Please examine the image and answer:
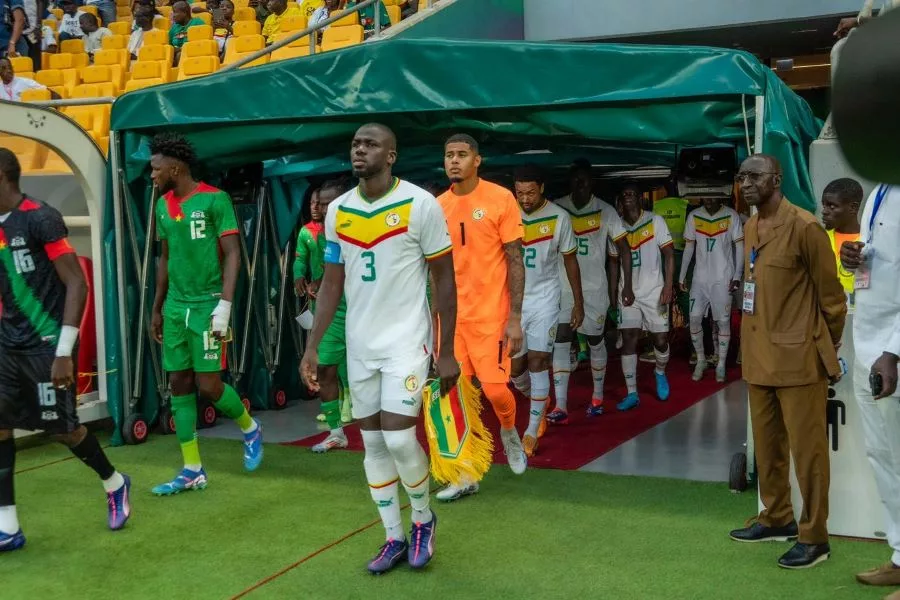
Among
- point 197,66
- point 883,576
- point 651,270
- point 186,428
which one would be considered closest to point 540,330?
point 186,428

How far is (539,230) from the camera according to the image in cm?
730

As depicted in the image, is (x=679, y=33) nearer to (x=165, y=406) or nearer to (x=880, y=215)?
(x=165, y=406)

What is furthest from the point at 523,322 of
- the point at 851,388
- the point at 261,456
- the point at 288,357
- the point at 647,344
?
the point at 647,344

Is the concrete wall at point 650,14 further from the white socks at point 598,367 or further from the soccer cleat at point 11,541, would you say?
the soccer cleat at point 11,541

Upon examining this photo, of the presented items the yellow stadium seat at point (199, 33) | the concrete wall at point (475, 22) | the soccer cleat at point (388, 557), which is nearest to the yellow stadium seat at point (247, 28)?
the yellow stadium seat at point (199, 33)

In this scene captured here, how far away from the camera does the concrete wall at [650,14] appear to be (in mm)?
12617

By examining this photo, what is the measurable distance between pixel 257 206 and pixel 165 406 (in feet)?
6.60

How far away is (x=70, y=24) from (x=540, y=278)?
12.4 metres

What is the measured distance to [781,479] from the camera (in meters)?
4.82

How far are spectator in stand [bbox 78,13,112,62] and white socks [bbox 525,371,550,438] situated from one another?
1181 centimetres

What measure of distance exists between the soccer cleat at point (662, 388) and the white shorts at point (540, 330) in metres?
2.82

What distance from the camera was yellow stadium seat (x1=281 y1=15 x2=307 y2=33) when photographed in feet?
45.0

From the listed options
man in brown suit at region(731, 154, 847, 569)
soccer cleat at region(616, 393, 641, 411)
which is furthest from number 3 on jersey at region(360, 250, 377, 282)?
soccer cleat at region(616, 393, 641, 411)

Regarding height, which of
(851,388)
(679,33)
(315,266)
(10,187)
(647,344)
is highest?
(679,33)
